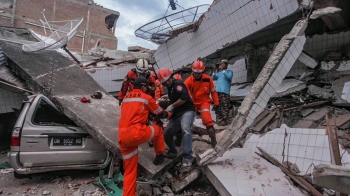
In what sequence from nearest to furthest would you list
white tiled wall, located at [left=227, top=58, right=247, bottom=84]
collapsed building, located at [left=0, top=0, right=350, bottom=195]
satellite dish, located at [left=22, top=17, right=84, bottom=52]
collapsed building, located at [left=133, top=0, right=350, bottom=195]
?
1. collapsed building, located at [left=0, top=0, right=350, bottom=195]
2. collapsed building, located at [left=133, top=0, right=350, bottom=195]
3. satellite dish, located at [left=22, top=17, right=84, bottom=52]
4. white tiled wall, located at [left=227, top=58, right=247, bottom=84]

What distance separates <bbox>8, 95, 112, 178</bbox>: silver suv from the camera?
3.81 m

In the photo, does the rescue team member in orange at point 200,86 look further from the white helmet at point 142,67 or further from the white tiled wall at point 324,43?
the white tiled wall at point 324,43

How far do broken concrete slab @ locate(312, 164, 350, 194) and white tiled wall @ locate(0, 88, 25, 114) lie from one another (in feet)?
23.5

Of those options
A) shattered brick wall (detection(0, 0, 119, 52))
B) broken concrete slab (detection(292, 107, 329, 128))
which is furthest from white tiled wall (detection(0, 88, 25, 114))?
shattered brick wall (detection(0, 0, 119, 52))

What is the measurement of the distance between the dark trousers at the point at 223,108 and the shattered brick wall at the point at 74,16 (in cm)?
1885

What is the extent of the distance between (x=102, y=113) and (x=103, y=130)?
86 centimetres

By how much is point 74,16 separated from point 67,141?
74.4ft

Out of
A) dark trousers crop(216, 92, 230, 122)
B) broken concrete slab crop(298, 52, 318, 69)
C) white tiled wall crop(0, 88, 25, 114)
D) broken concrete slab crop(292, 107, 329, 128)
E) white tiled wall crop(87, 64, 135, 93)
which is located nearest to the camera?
broken concrete slab crop(292, 107, 329, 128)

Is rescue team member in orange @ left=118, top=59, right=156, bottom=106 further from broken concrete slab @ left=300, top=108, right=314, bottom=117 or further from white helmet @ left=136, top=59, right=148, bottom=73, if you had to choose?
broken concrete slab @ left=300, top=108, right=314, bottom=117

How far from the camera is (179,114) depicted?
4176mm

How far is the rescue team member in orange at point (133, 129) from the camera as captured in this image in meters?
3.40

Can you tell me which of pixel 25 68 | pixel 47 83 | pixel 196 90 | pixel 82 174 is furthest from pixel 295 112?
pixel 25 68

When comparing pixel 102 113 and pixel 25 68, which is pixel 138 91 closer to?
pixel 102 113

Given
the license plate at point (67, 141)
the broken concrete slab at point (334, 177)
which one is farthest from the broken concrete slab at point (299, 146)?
the license plate at point (67, 141)
